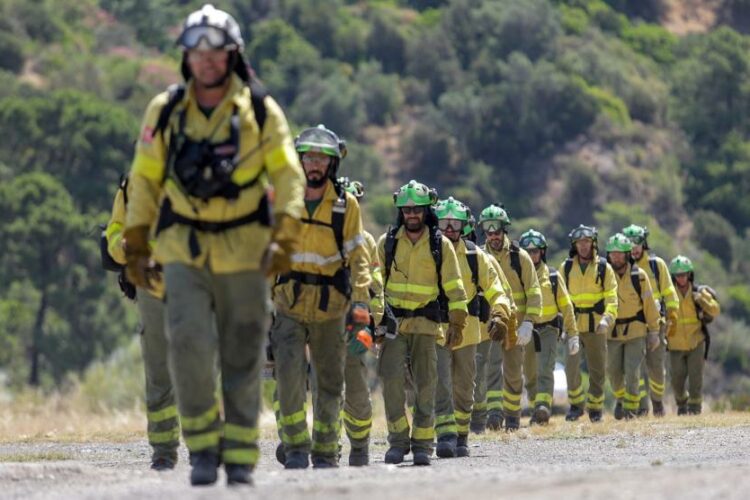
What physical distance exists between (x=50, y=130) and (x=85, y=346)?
10.5 meters

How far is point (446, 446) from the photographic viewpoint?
17.0m

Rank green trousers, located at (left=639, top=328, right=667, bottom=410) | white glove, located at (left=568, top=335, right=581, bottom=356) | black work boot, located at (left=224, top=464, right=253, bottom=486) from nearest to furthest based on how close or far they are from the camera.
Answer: black work boot, located at (left=224, top=464, right=253, bottom=486)
white glove, located at (left=568, top=335, right=581, bottom=356)
green trousers, located at (left=639, top=328, right=667, bottom=410)

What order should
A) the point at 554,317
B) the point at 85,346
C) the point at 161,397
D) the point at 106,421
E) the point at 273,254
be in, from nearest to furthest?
the point at 273,254, the point at 161,397, the point at 554,317, the point at 106,421, the point at 85,346

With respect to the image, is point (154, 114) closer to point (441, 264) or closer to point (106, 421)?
point (441, 264)

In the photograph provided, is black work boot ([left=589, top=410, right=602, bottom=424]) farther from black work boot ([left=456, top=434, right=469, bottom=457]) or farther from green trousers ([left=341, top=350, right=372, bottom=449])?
green trousers ([left=341, top=350, right=372, bottom=449])

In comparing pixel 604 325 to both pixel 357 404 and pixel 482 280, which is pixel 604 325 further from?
pixel 357 404

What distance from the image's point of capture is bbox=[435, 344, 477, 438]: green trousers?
1686cm

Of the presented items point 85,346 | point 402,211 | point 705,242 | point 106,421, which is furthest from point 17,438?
point 705,242

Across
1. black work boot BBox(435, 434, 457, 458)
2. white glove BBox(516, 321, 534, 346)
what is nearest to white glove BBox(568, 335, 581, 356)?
white glove BBox(516, 321, 534, 346)

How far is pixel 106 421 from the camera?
94.6ft

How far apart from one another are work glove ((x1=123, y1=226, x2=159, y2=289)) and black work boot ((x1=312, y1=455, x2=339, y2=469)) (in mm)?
3289

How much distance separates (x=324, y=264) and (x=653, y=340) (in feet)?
45.8

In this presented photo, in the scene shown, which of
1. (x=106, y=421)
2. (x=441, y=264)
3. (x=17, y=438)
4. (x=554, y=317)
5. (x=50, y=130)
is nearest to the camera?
(x=441, y=264)

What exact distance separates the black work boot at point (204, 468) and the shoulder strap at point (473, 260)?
25.5ft
